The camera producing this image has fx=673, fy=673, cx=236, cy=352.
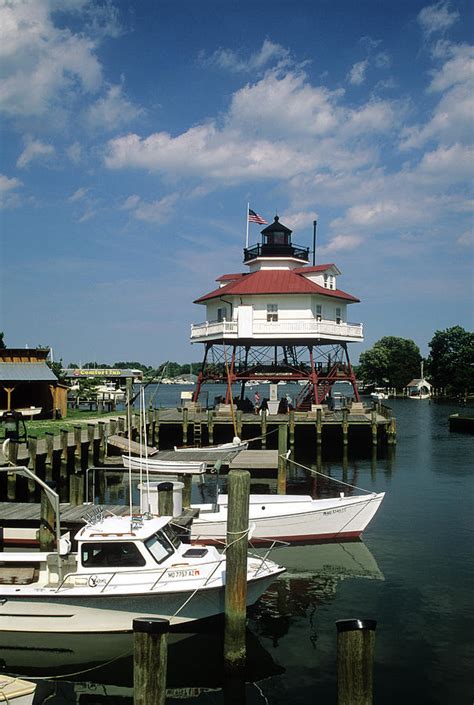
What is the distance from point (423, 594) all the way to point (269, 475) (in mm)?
19377

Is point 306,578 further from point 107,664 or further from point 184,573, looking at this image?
point 107,664

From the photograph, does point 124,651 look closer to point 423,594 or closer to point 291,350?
point 423,594

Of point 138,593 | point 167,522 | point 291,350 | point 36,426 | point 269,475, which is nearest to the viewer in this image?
point 138,593

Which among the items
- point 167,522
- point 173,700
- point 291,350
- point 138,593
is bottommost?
point 173,700

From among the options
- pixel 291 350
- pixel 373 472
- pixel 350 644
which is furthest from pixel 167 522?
pixel 291 350

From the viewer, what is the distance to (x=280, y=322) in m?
52.6

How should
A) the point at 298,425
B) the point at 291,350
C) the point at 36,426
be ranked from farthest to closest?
the point at 291,350 → the point at 298,425 → the point at 36,426

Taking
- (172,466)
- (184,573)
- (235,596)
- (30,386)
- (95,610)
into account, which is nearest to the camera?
(235,596)

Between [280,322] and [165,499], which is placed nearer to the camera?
[165,499]

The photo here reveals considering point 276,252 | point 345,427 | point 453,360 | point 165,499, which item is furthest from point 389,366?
point 165,499

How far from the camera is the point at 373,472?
126ft

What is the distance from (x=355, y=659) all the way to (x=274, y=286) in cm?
4564

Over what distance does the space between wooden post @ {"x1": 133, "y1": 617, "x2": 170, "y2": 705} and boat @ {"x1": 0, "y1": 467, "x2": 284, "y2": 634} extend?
4038mm

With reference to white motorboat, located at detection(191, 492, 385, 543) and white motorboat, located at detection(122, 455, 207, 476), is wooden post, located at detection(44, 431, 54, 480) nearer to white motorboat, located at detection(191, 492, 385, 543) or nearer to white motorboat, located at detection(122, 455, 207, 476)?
white motorboat, located at detection(122, 455, 207, 476)
